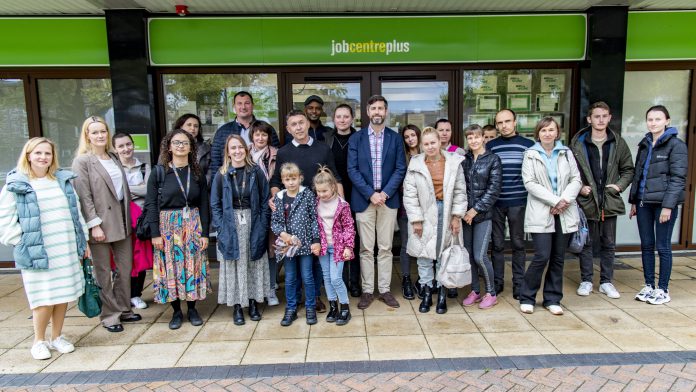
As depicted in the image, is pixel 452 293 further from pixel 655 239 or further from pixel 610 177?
pixel 655 239

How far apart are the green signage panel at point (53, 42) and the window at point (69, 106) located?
0.33 meters

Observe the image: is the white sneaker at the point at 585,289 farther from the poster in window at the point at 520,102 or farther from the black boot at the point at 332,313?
the poster in window at the point at 520,102

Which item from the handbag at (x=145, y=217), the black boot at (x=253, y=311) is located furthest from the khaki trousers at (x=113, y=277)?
the black boot at (x=253, y=311)

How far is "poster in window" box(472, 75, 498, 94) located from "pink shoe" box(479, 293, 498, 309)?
3.21 m

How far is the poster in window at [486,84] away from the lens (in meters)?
6.63

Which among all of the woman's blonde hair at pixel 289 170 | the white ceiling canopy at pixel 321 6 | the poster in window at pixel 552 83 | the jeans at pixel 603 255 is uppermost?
the white ceiling canopy at pixel 321 6

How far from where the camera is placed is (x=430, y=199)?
14.7 feet

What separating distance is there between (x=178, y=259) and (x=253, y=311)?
88 centimetres

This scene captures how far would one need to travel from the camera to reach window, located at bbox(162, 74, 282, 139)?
21.2 ft

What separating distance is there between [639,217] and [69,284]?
5.45m

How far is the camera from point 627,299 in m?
4.89

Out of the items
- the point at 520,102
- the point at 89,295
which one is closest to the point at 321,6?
the point at 520,102

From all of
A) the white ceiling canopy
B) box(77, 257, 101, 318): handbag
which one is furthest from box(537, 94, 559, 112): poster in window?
box(77, 257, 101, 318): handbag

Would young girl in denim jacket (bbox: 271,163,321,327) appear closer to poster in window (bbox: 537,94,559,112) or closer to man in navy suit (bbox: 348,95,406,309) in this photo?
man in navy suit (bbox: 348,95,406,309)
